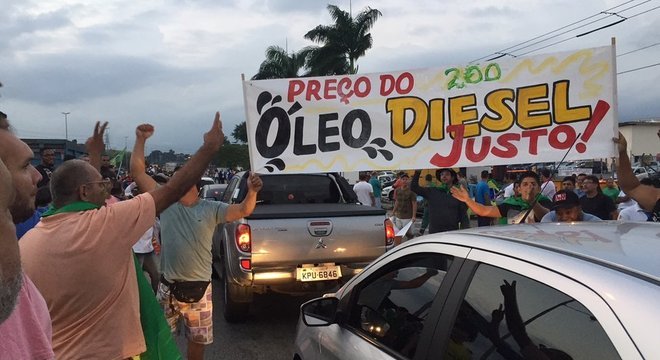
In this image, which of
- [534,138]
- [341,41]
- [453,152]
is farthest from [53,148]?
[341,41]

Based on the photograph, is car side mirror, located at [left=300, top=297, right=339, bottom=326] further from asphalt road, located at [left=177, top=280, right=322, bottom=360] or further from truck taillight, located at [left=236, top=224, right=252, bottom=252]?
Result: truck taillight, located at [left=236, top=224, right=252, bottom=252]

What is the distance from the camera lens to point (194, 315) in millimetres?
4148

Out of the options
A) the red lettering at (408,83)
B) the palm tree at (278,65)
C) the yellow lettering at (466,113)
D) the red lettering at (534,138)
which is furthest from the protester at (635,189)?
the palm tree at (278,65)

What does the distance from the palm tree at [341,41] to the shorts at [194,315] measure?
34242mm

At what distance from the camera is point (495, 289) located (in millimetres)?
1854

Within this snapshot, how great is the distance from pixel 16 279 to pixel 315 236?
484cm

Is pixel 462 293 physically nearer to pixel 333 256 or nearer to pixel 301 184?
pixel 333 256

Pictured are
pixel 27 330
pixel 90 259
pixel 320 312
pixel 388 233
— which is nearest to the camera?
pixel 27 330

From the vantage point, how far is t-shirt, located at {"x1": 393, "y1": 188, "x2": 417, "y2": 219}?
10930 mm

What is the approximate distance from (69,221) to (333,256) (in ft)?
13.0

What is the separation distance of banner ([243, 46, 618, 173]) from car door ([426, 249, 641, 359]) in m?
2.45

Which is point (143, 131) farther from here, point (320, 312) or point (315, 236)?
point (315, 236)

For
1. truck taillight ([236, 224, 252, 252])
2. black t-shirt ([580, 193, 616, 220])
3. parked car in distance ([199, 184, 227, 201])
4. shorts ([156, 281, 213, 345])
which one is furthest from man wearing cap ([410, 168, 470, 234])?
parked car in distance ([199, 184, 227, 201])

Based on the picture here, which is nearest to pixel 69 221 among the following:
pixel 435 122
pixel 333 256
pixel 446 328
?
pixel 446 328
